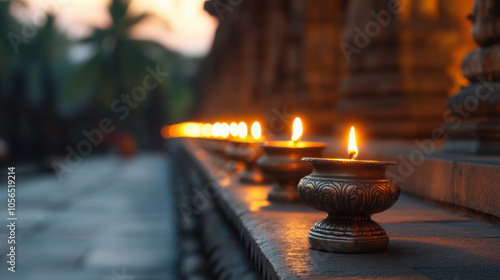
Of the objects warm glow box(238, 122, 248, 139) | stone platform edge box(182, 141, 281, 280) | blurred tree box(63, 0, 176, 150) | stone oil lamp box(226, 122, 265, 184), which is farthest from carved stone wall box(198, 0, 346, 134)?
blurred tree box(63, 0, 176, 150)

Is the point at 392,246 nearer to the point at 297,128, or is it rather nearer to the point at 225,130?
the point at 297,128

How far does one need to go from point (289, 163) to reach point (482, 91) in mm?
1083

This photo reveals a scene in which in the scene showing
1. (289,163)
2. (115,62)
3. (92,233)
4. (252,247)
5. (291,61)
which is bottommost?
(92,233)

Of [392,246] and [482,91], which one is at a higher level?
[482,91]

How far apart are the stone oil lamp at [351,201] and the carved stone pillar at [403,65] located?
13.7ft

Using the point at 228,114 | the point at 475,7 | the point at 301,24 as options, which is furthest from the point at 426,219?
the point at 228,114

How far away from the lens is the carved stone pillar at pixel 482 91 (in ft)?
10.8

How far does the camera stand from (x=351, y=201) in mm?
1939

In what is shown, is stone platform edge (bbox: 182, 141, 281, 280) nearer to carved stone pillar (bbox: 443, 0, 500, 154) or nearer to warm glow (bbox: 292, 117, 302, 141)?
warm glow (bbox: 292, 117, 302, 141)

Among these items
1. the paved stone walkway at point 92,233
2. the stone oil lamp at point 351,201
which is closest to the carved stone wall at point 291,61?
the paved stone walkway at point 92,233

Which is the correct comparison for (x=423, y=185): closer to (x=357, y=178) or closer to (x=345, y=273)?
(x=357, y=178)

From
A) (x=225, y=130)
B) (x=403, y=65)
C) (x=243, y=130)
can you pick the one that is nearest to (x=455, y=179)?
(x=243, y=130)

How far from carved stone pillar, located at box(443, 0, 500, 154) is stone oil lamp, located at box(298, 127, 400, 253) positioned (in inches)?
59.2

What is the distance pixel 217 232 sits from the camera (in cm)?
404
